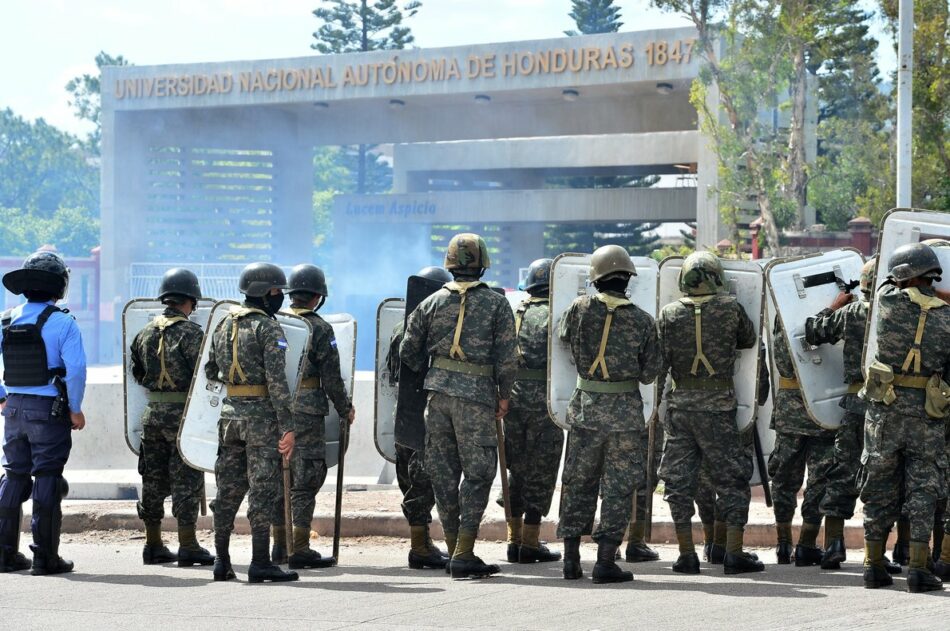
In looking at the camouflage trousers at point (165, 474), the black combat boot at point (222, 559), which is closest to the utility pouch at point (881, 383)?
the black combat boot at point (222, 559)

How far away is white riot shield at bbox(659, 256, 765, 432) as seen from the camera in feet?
27.8

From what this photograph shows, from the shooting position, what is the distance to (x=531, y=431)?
891cm

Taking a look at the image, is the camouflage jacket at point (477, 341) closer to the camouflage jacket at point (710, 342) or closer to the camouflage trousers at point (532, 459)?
the camouflage trousers at point (532, 459)

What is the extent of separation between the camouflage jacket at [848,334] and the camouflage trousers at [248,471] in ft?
10.9

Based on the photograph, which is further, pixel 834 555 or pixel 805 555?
pixel 805 555

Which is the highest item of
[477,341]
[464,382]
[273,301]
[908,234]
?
[908,234]

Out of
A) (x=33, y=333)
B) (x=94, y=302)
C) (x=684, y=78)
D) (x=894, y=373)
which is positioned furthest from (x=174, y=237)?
(x=894, y=373)

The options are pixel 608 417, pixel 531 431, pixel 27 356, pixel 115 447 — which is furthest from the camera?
pixel 115 447

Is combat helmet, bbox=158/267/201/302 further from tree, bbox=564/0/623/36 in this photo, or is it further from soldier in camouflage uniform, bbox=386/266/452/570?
tree, bbox=564/0/623/36

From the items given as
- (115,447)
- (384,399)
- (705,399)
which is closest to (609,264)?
(705,399)

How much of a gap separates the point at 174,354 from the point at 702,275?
3.43 meters

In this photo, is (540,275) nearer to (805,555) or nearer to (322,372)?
(322,372)

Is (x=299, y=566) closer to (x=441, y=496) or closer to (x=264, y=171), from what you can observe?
(x=441, y=496)

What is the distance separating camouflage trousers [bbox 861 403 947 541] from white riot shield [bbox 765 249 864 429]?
84 centimetres
